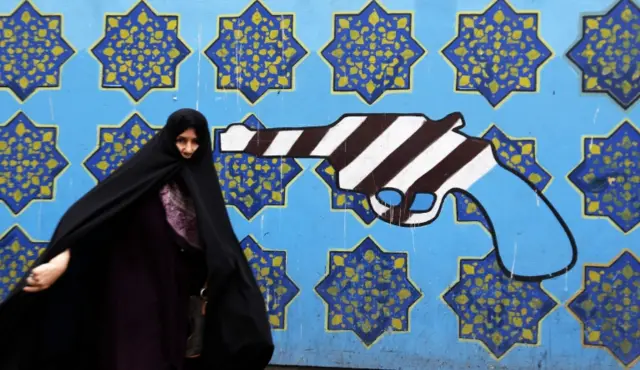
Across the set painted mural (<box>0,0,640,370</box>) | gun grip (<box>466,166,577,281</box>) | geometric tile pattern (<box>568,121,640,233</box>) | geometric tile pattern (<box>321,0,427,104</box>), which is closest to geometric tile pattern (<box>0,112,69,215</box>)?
painted mural (<box>0,0,640,370</box>)

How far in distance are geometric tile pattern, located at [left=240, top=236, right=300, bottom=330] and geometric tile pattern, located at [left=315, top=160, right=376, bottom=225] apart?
0.41m

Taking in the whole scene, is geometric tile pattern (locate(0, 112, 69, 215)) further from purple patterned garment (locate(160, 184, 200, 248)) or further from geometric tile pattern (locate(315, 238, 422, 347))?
geometric tile pattern (locate(315, 238, 422, 347))

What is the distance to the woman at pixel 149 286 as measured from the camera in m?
2.32

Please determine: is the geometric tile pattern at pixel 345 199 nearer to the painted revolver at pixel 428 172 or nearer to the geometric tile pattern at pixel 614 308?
the painted revolver at pixel 428 172

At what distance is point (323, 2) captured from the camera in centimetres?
354

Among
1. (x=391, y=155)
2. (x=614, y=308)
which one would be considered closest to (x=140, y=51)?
(x=391, y=155)

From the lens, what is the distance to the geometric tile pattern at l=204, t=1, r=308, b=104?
11.7ft

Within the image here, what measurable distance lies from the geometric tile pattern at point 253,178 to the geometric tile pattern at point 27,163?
94cm

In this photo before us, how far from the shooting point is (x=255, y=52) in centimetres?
358

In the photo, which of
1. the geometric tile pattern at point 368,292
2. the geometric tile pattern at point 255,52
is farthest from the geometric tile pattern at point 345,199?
the geometric tile pattern at point 255,52

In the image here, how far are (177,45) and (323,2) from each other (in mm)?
866

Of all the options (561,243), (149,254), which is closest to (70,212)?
(149,254)

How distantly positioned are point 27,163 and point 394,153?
6.95 ft

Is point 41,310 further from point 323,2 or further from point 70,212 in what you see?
point 323,2
